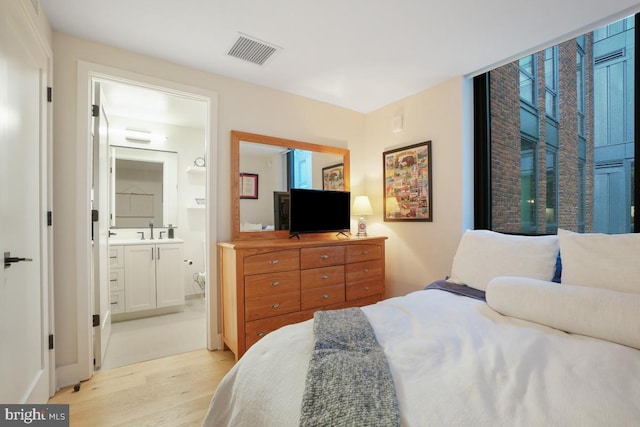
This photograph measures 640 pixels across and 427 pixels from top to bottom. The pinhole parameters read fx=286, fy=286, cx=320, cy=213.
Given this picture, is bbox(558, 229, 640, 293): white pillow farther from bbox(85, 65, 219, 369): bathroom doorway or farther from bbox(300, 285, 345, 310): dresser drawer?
bbox(85, 65, 219, 369): bathroom doorway

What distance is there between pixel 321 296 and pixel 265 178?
49.1 inches

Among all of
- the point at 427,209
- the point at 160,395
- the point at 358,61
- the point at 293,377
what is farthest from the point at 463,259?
the point at 160,395

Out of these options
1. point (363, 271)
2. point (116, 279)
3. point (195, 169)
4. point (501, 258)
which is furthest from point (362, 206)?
point (116, 279)

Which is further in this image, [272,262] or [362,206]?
[362,206]

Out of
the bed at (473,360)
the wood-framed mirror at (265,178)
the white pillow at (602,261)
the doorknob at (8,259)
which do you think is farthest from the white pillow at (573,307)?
the doorknob at (8,259)

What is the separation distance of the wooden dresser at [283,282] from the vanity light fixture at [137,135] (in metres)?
2.30

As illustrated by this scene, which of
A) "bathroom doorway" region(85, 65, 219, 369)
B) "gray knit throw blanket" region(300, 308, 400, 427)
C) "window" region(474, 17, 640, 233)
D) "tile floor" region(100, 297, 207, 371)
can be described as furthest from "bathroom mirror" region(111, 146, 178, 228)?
"window" region(474, 17, 640, 233)

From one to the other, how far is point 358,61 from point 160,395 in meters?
2.89

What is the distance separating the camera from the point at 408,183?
10.0ft

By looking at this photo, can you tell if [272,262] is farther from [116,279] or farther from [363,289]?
[116,279]

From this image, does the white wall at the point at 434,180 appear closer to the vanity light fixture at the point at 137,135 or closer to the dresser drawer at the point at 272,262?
the dresser drawer at the point at 272,262

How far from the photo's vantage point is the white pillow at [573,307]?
1.09 m

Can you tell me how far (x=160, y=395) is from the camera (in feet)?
6.23

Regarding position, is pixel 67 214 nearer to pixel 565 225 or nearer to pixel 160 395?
pixel 160 395
